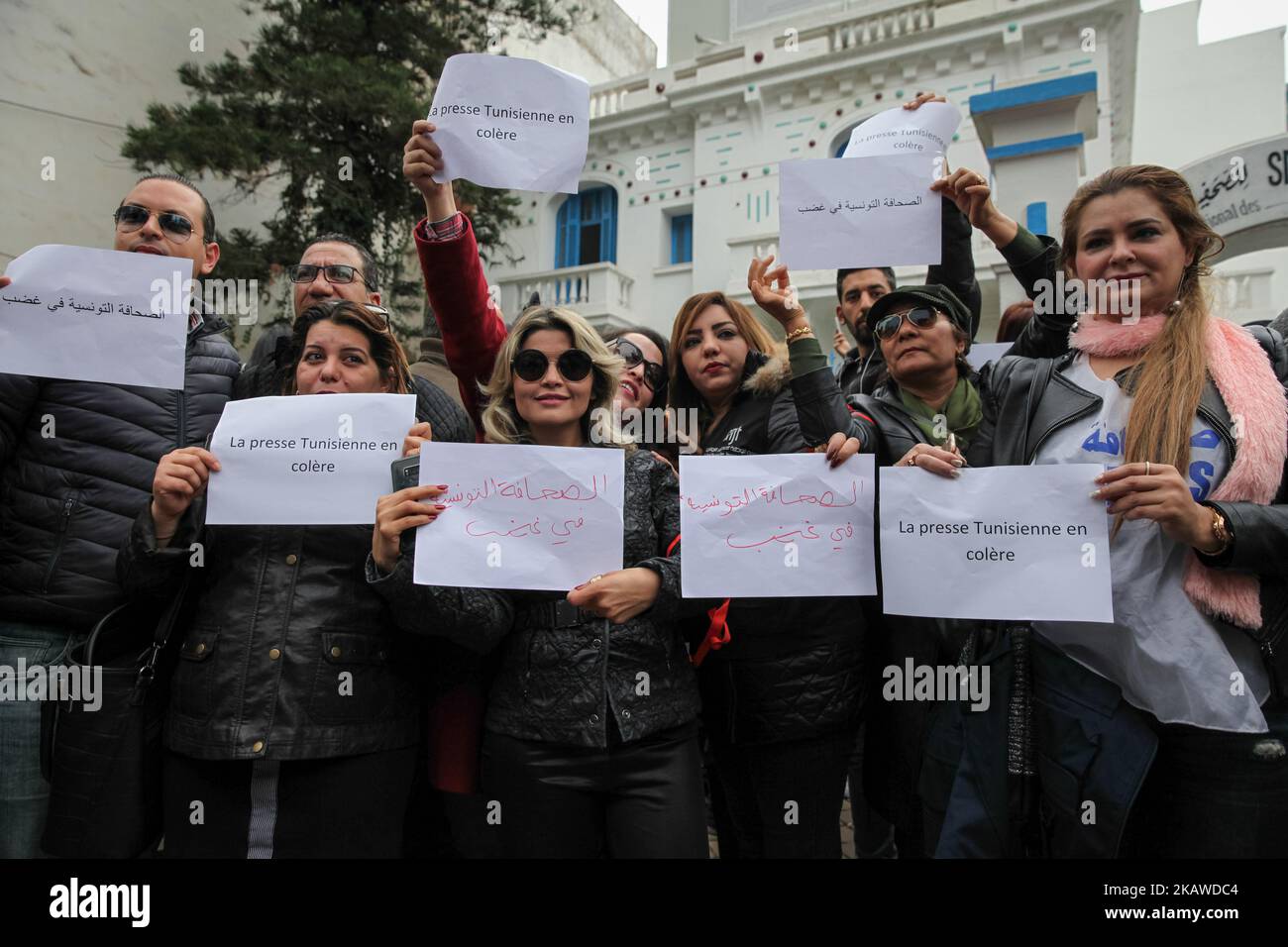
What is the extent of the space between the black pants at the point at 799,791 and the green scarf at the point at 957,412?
3.12ft

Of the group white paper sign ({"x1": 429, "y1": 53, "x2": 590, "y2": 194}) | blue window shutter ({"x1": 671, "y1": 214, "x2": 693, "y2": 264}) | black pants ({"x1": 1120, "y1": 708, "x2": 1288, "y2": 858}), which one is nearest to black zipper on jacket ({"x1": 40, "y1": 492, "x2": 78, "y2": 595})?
white paper sign ({"x1": 429, "y1": 53, "x2": 590, "y2": 194})

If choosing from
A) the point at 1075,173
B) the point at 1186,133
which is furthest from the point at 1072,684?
the point at 1186,133

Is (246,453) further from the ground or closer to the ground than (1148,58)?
closer to the ground

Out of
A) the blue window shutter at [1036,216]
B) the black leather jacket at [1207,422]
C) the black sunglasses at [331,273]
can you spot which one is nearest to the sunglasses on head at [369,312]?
the black sunglasses at [331,273]

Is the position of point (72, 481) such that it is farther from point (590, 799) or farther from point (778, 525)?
point (778, 525)

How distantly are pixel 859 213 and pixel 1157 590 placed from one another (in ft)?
4.30

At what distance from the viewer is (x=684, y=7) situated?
1559 centimetres

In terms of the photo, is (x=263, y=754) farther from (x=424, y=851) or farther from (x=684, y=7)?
(x=684, y=7)

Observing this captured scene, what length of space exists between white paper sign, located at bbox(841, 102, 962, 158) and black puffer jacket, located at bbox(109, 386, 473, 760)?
202cm

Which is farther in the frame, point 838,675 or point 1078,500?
point 838,675

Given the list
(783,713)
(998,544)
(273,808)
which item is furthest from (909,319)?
(273,808)

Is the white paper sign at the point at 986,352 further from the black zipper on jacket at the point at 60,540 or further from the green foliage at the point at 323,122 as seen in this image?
the green foliage at the point at 323,122

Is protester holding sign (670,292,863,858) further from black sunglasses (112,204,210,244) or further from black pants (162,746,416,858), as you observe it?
black sunglasses (112,204,210,244)
